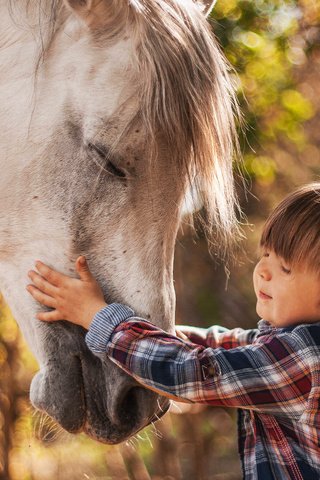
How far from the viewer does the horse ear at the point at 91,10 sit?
203 centimetres

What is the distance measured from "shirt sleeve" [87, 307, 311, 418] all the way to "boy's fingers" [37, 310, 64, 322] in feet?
0.54

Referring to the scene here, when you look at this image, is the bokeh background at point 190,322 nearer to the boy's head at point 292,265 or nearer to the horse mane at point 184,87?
the horse mane at point 184,87

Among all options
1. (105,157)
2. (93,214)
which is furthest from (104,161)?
(93,214)

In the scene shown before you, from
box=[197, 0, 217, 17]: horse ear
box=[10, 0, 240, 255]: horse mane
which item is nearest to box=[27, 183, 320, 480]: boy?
box=[10, 0, 240, 255]: horse mane

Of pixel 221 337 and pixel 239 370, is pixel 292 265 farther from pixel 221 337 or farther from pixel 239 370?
pixel 221 337

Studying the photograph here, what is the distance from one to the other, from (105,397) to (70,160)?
1.99 feet

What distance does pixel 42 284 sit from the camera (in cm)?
200

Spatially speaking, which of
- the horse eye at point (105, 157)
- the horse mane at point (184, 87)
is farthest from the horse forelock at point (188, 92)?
the horse eye at point (105, 157)

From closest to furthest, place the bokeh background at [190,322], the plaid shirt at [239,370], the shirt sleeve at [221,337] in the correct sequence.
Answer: the plaid shirt at [239,370], the shirt sleeve at [221,337], the bokeh background at [190,322]

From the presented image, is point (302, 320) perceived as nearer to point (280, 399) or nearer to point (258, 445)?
point (280, 399)

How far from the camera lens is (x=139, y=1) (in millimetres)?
2055

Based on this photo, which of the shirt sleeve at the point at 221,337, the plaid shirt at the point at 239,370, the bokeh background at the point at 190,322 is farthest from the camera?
the bokeh background at the point at 190,322

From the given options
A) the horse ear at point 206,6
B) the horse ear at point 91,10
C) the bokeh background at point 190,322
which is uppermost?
the horse ear at point 91,10

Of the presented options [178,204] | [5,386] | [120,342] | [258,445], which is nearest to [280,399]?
[258,445]
